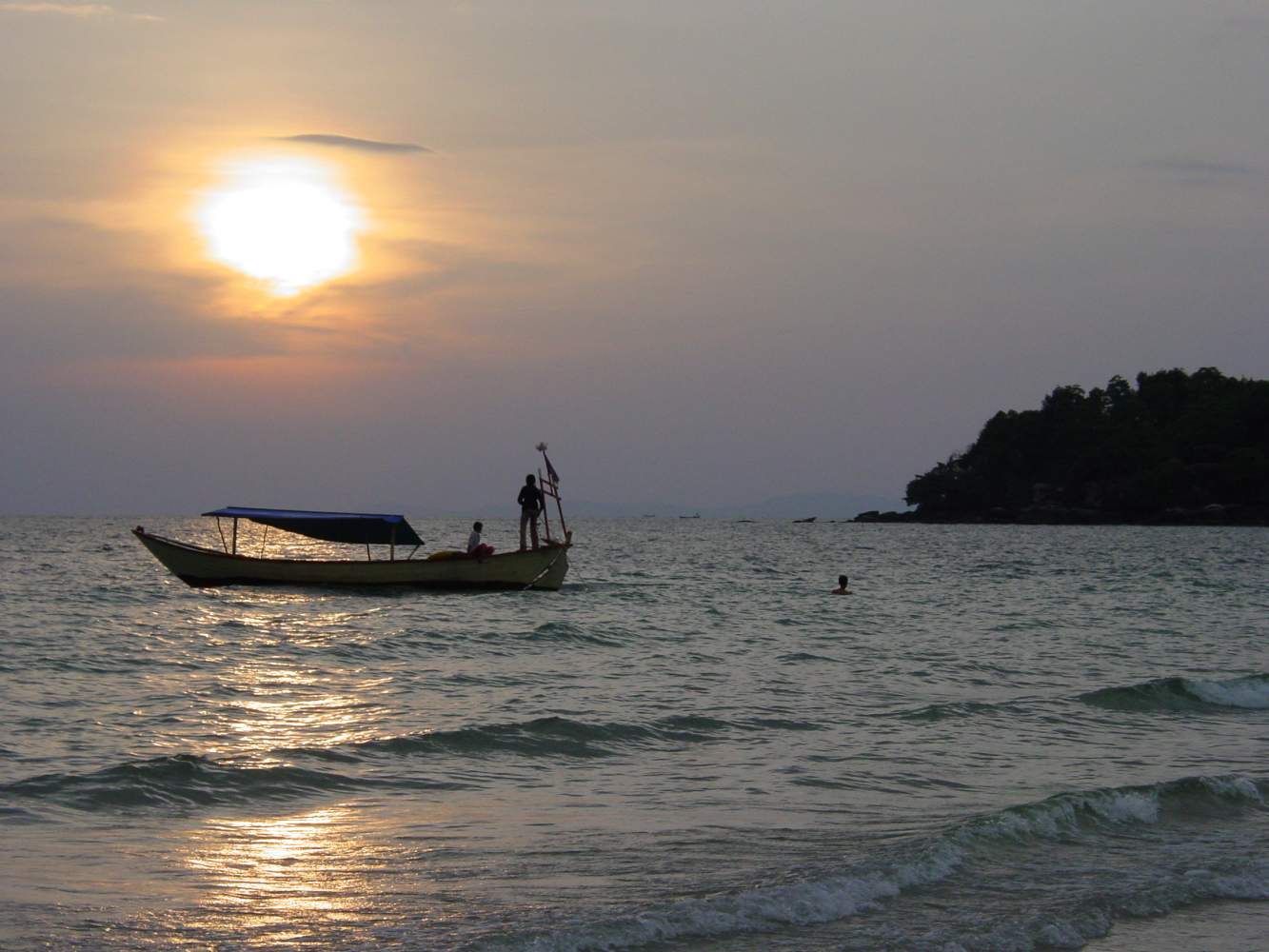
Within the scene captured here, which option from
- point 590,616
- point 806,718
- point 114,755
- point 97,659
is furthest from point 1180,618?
point 114,755

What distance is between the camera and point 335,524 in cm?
3378

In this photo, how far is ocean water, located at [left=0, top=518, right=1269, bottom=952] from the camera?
7922 millimetres

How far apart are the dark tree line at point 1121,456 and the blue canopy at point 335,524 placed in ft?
387

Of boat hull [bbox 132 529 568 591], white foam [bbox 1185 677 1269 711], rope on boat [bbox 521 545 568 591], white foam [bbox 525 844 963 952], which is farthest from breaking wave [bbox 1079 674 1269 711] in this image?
rope on boat [bbox 521 545 568 591]

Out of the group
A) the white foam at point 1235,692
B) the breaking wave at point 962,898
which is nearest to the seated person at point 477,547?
the white foam at point 1235,692

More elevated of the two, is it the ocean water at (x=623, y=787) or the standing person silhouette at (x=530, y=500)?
the standing person silhouette at (x=530, y=500)

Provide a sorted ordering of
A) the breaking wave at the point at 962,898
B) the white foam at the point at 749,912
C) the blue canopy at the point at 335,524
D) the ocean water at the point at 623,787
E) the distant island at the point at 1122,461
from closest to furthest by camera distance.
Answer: the white foam at the point at 749,912 < the breaking wave at the point at 962,898 < the ocean water at the point at 623,787 < the blue canopy at the point at 335,524 < the distant island at the point at 1122,461

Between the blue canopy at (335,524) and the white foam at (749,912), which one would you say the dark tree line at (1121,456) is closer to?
the blue canopy at (335,524)

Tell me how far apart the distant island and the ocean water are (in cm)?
11782

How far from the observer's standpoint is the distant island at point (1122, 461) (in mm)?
135875

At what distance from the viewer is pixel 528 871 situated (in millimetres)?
8883

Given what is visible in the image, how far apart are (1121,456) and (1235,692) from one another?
134 metres

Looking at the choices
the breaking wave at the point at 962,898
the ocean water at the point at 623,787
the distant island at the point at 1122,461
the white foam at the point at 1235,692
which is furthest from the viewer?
the distant island at the point at 1122,461

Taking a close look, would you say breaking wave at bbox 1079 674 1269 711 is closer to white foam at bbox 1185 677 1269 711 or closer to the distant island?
white foam at bbox 1185 677 1269 711
